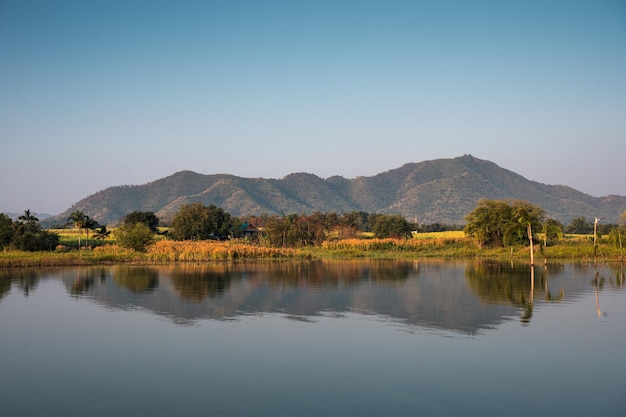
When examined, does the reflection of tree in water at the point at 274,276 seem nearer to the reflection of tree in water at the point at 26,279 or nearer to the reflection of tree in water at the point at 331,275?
the reflection of tree in water at the point at 331,275

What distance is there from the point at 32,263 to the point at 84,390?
47.7 metres

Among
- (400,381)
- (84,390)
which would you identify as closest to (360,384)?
(400,381)

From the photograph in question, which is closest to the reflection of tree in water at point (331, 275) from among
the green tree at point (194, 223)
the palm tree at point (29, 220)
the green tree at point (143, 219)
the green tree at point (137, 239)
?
the green tree at point (137, 239)

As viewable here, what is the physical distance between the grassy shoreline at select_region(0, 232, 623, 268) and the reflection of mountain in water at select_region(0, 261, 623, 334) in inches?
269

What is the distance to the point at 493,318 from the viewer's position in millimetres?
26469

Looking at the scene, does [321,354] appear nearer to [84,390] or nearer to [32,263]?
[84,390]

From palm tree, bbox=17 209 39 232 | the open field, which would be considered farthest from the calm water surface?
palm tree, bbox=17 209 39 232

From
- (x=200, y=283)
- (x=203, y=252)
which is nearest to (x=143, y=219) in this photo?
(x=203, y=252)

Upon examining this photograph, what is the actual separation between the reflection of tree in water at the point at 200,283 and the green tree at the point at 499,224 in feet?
142

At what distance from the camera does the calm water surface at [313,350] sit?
1454 centimetres

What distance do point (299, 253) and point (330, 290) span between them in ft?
117

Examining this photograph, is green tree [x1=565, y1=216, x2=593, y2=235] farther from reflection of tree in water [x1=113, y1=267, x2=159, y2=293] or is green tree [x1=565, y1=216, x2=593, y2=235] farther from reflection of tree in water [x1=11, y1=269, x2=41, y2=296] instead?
reflection of tree in water [x1=11, y1=269, x2=41, y2=296]

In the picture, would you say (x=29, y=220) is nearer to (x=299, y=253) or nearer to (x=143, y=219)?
(x=143, y=219)

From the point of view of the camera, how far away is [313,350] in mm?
20297
